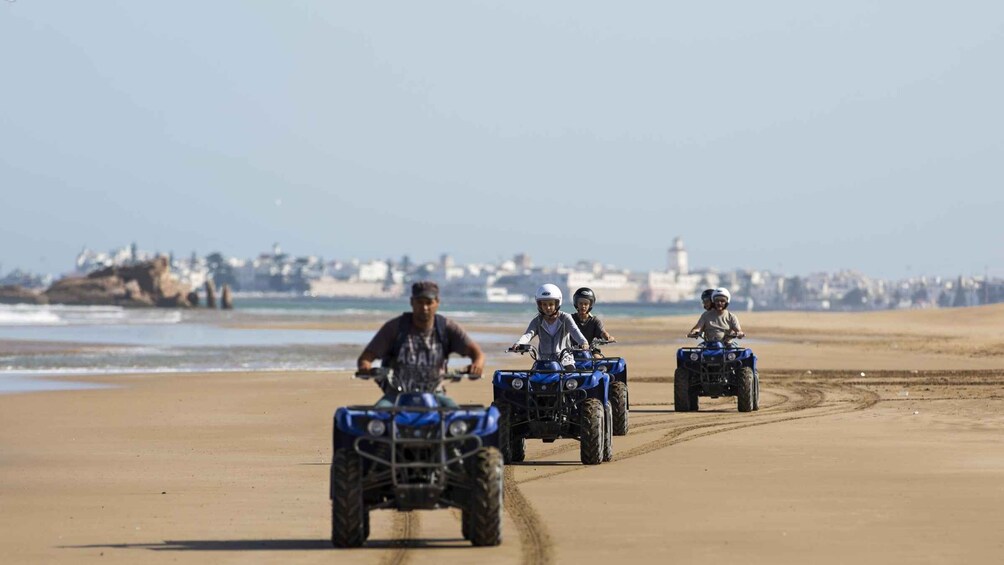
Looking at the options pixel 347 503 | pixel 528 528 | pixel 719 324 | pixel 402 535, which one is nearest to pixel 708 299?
pixel 719 324

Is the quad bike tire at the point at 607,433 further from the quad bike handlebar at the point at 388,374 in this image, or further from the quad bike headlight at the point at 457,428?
the quad bike headlight at the point at 457,428

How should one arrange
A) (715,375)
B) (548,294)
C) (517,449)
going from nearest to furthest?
(517,449), (548,294), (715,375)

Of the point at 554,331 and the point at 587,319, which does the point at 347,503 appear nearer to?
the point at 554,331

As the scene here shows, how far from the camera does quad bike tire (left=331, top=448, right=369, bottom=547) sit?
36.1 feet

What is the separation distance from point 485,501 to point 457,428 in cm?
52

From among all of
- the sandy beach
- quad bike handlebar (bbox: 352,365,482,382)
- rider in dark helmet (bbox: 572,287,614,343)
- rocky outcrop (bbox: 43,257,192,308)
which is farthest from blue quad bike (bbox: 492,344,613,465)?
rocky outcrop (bbox: 43,257,192,308)

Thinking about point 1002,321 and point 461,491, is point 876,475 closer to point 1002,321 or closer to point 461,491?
point 461,491

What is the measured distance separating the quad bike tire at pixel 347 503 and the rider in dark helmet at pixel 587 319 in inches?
328

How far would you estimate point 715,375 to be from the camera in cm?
2412

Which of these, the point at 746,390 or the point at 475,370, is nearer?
the point at 475,370

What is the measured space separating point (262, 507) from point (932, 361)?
32.6 meters

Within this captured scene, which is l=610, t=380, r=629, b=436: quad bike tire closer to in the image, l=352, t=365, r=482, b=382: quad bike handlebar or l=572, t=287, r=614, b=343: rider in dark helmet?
l=572, t=287, r=614, b=343: rider in dark helmet

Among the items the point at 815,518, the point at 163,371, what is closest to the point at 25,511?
the point at 815,518

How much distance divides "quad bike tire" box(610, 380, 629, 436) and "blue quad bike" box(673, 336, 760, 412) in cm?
429
